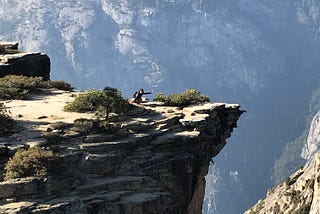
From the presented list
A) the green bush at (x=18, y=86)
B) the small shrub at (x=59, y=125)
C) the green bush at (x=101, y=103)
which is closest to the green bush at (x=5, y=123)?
the small shrub at (x=59, y=125)

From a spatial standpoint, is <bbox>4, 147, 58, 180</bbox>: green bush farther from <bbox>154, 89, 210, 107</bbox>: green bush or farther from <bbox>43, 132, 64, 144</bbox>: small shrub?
<bbox>154, 89, 210, 107</bbox>: green bush

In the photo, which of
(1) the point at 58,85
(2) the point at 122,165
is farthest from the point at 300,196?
(2) the point at 122,165

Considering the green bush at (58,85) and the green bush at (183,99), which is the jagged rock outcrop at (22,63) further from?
the green bush at (183,99)

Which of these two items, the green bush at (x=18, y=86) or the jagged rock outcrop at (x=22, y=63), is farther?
the jagged rock outcrop at (x=22, y=63)

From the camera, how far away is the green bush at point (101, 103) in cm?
4353

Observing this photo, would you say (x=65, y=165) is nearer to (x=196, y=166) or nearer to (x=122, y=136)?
(x=122, y=136)

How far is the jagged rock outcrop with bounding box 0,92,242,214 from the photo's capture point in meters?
33.5

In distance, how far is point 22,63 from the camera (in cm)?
6203

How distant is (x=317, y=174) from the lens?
137375 millimetres

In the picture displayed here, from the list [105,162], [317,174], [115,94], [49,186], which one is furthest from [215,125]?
[317,174]

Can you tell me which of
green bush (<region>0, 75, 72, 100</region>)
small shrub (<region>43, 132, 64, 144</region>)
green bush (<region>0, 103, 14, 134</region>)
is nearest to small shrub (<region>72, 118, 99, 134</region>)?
small shrub (<region>43, 132, 64, 144</region>)

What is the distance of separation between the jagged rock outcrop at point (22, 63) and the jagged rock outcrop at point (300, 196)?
82.8 meters

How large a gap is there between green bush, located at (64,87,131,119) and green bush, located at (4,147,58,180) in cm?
813

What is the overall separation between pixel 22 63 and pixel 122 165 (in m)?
28.9
